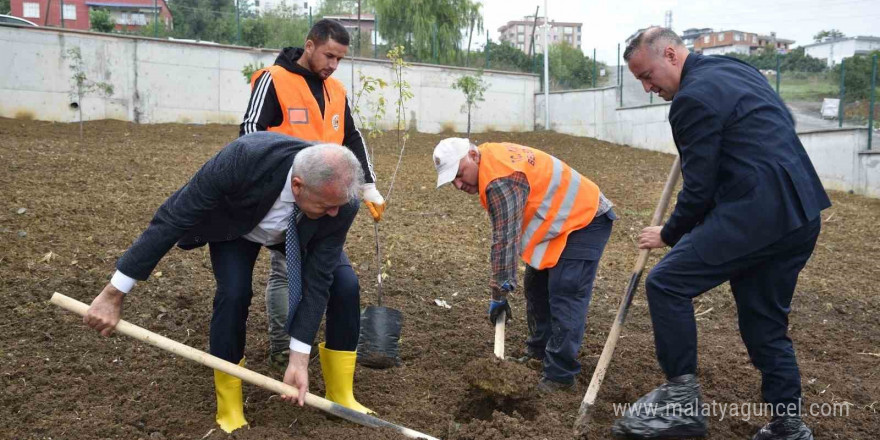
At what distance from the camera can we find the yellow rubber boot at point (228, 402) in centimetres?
324

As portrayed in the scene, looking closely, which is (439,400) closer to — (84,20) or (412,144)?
(412,144)

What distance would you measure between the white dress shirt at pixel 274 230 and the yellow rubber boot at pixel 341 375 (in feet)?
1.13

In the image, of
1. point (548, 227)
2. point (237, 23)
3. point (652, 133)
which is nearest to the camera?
point (548, 227)

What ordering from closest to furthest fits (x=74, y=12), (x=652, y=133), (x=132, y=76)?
1. (x=132, y=76)
2. (x=652, y=133)
3. (x=74, y=12)

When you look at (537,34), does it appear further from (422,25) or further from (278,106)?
(278,106)

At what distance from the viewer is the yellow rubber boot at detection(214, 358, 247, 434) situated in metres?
3.24

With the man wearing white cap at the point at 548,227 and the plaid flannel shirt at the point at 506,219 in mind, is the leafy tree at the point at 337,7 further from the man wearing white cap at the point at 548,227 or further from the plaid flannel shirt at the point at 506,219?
the plaid flannel shirt at the point at 506,219

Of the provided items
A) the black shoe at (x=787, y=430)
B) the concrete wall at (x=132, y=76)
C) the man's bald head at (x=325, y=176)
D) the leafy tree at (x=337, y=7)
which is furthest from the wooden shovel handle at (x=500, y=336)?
the leafy tree at (x=337, y=7)

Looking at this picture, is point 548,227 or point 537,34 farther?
point 537,34

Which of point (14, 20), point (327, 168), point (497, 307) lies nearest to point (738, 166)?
point (497, 307)

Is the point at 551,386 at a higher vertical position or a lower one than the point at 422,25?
lower

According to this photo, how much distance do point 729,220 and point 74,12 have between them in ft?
81.1

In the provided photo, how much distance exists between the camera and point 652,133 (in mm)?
16234

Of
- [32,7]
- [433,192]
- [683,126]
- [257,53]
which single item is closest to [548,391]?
[683,126]
